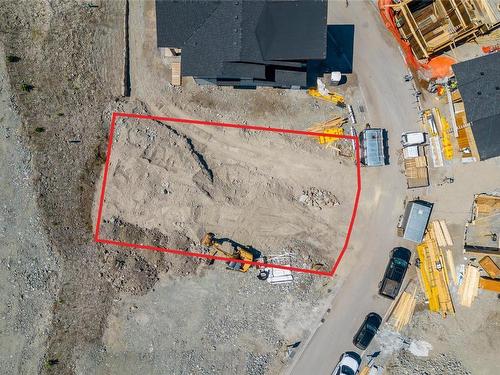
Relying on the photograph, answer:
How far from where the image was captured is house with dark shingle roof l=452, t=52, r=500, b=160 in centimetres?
3703

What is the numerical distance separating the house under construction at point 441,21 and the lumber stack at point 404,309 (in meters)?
20.9

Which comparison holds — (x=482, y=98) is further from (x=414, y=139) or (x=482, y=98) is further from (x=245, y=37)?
(x=245, y=37)

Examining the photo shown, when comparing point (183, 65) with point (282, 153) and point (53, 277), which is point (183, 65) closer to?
point (282, 153)

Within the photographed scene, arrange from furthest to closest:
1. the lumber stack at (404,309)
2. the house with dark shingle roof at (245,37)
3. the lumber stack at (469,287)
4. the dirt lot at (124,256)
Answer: the dirt lot at (124,256) → the lumber stack at (404,309) → the lumber stack at (469,287) → the house with dark shingle roof at (245,37)

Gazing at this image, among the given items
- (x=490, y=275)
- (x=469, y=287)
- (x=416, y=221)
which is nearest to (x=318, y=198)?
(x=416, y=221)

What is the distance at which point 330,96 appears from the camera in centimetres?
3938

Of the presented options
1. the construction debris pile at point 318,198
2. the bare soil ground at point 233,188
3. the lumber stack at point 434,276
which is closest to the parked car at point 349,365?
the lumber stack at point 434,276

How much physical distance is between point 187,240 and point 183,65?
15.0 metres

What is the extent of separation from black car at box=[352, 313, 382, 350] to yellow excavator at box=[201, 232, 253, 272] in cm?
1140

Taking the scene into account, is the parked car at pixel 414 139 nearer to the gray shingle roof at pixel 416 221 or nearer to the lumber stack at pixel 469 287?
the gray shingle roof at pixel 416 221

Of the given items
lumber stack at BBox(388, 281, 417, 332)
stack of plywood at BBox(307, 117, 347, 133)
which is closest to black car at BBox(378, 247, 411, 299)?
lumber stack at BBox(388, 281, 417, 332)

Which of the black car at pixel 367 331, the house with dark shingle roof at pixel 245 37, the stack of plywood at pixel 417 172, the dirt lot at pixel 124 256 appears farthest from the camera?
the dirt lot at pixel 124 256

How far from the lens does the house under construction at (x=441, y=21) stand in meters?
38.8

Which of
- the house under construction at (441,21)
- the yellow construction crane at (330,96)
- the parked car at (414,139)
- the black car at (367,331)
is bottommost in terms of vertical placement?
the black car at (367,331)
